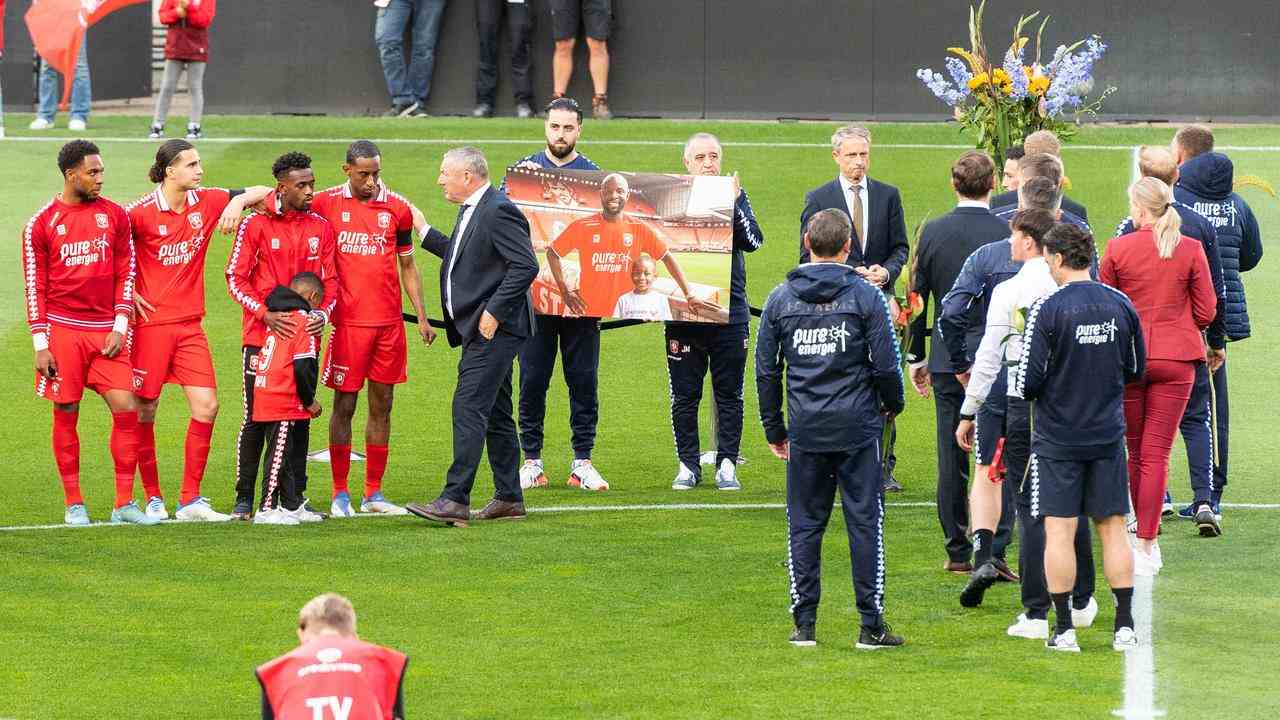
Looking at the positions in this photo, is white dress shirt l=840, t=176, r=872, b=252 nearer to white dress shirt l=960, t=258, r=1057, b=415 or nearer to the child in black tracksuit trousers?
white dress shirt l=960, t=258, r=1057, b=415

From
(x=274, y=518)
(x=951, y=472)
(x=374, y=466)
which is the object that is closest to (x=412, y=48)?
(x=374, y=466)

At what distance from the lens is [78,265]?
1042 cm

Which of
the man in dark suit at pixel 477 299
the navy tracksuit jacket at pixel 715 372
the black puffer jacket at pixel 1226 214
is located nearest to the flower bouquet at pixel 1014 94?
the black puffer jacket at pixel 1226 214

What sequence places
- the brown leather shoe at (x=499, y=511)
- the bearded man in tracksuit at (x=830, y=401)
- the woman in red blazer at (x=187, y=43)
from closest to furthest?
the bearded man in tracksuit at (x=830, y=401) → the brown leather shoe at (x=499, y=511) → the woman in red blazer at (x=187, y=43)

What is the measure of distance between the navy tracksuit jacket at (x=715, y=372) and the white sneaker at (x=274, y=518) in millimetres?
2550

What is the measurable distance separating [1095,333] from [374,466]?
476 cm

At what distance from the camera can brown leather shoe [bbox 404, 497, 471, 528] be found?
10383mm

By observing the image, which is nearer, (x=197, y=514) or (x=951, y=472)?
(x=951, y=472)

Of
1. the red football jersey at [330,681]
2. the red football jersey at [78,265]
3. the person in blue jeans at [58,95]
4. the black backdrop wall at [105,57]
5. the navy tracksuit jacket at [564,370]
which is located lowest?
the red football jersey at [330,681]

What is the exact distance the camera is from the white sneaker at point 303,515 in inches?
420

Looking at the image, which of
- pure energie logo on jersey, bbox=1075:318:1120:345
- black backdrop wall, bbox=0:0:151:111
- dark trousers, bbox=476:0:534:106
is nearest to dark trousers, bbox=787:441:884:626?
pure energie logo on jersey, bbox=1075:318:1120:345

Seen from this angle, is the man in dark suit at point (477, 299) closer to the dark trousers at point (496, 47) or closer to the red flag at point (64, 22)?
the red flag at point (64, 22)

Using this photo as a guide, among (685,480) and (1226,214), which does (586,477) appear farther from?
(1226,214)

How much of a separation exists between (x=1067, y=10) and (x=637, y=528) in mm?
12862
